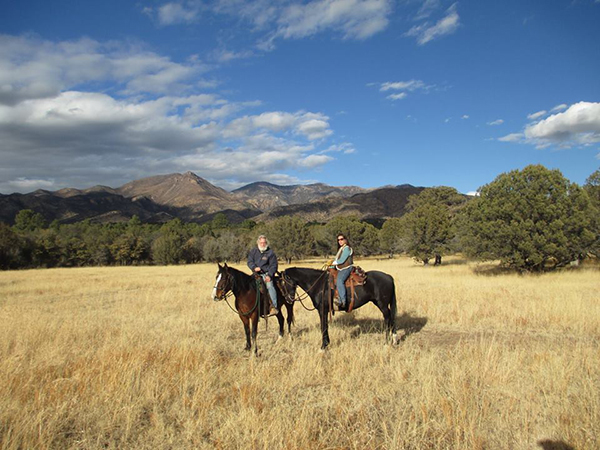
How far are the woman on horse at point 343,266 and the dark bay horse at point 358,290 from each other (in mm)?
345

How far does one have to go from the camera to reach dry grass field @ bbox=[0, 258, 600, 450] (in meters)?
4.25

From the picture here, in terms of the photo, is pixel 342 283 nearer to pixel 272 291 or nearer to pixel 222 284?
pixel 272 291

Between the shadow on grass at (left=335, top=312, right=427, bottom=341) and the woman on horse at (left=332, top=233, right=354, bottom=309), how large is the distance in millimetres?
1822

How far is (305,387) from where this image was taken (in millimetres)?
5953

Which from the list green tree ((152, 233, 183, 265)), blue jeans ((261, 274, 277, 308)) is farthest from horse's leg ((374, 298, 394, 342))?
green tree ((152, 233, 183, 265))

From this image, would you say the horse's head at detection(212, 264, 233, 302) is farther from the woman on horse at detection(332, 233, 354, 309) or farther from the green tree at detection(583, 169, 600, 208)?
the green tree at detection(583, 169, 600, 208)

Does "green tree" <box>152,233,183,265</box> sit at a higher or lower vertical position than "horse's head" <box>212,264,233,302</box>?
lower

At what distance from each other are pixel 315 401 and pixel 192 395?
211 cm

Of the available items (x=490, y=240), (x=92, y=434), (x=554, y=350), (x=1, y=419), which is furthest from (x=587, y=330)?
(x=490, y=240)

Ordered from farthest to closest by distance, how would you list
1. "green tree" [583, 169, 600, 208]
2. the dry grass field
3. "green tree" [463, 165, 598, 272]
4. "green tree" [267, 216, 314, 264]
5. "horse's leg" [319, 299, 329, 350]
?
1. "green tree" [267, 216, 314, 264]
2. "green tree" [583, 169, 600, 208]
3. "green tree" [463, 165, 598, 272]
4. "horse's leg" [319, 299, 329, 350]
5. the dry grass field

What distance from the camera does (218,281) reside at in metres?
7.88

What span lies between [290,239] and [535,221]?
39.9 m

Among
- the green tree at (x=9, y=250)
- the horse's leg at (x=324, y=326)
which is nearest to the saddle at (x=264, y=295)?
the horse's leg at (x=324, y=326)

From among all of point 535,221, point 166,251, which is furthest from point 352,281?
point 166,251
